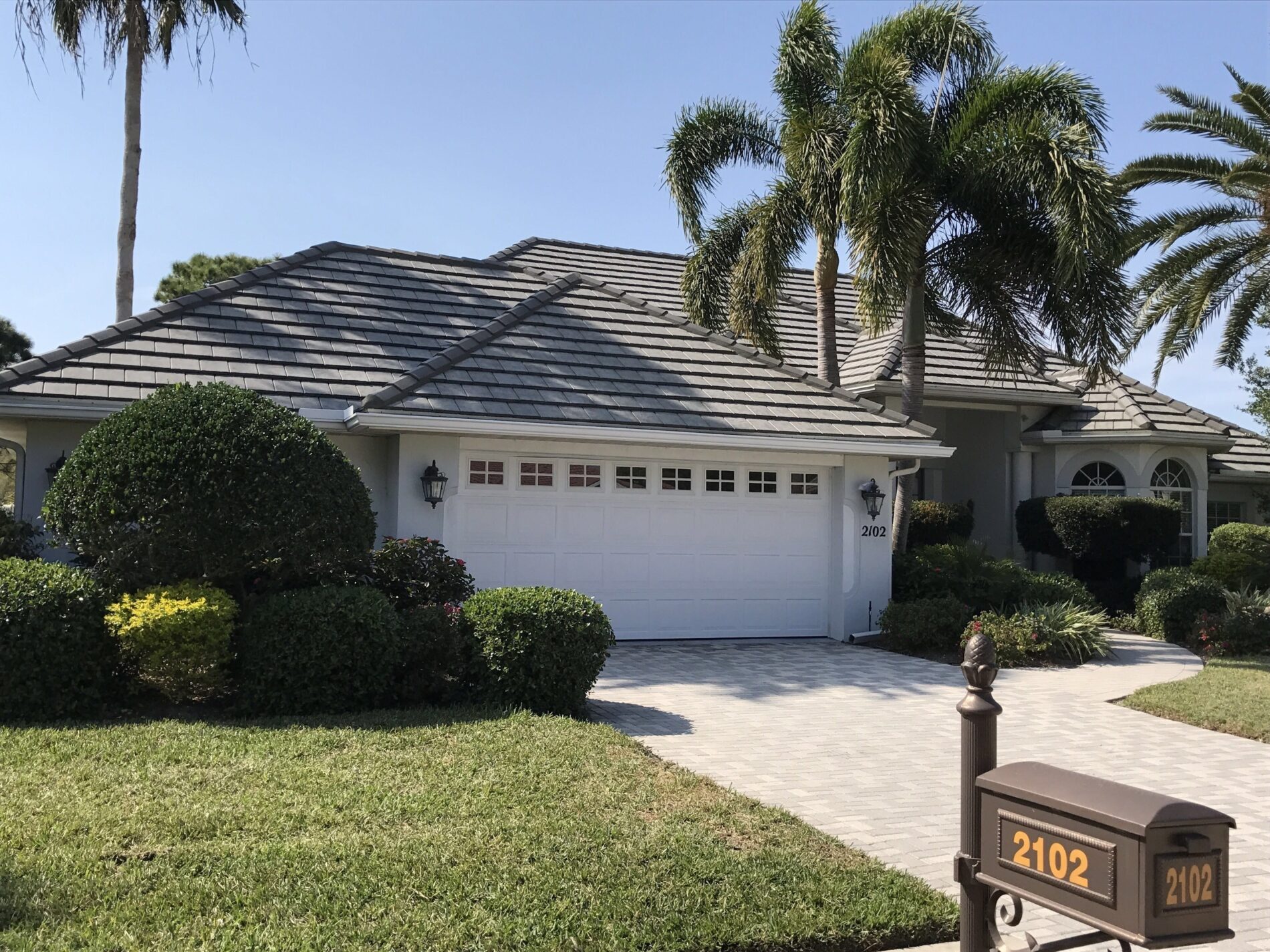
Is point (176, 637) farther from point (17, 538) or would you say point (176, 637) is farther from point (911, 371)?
point (911, 371)

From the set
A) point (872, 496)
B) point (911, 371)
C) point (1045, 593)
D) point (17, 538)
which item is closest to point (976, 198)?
point (911, 371)

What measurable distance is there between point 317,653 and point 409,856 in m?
3.73

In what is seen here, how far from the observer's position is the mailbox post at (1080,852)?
9.82ft

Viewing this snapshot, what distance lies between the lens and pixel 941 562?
15.4 m

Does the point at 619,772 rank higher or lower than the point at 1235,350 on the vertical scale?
lower

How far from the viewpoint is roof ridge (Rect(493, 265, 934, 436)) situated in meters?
15.0

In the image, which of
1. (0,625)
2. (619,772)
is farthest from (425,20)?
(619,772)

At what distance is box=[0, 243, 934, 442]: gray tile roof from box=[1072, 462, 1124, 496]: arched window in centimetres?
635

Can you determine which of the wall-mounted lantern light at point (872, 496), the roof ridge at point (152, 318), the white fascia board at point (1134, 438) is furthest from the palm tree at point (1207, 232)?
the roof ridge at point (152, 318)

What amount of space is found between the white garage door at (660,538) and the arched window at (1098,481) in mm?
7270

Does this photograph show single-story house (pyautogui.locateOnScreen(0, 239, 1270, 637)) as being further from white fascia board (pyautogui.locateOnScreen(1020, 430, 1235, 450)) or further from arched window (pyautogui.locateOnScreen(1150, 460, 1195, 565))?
arched window (pyautogui.locateOnScreen(1150, 460, 1195, 565))

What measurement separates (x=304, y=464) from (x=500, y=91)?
8.82m

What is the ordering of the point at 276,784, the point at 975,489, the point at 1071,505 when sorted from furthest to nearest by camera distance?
the point at 975,489 < the point at 1071,505 < the point at 276,784

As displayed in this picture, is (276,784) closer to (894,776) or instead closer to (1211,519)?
(894,776)
